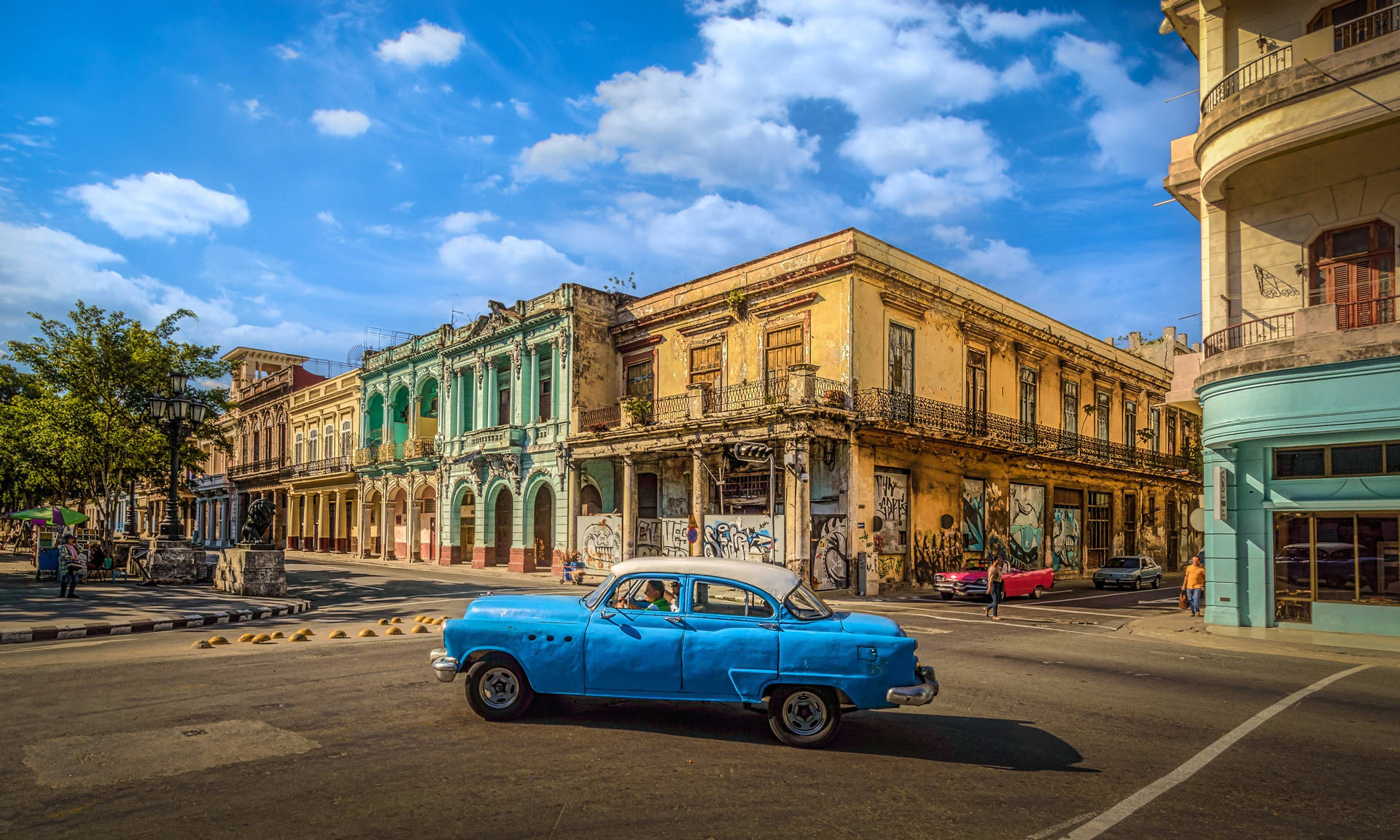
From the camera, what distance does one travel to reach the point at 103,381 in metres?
27.8

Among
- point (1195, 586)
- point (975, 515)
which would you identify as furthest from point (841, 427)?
point (1195, 586)

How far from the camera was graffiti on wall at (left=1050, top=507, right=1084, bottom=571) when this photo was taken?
33.9 meters

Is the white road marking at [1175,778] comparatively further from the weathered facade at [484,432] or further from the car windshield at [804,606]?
the weathered facade at [484,432]

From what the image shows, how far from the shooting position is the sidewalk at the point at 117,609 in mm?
13242

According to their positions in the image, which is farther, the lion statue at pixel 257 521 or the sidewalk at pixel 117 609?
the lion statue at pixel 257 521

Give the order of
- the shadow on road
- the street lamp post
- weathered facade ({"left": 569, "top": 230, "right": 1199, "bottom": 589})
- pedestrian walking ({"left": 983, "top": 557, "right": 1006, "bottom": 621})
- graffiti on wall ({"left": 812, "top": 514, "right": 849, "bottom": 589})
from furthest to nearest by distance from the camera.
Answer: weathered facade ({"left": 569, "top": 230, "right": 1199, "bottom": 589}) < graffiti on wall ({"left": 812, "top": 514, "right": 849, "bottom": 589}) < the street lamp post < pedestrian walking ({"left": 983, "top": 557, "right": 1006, "bottom": 621}) < the shadow on road

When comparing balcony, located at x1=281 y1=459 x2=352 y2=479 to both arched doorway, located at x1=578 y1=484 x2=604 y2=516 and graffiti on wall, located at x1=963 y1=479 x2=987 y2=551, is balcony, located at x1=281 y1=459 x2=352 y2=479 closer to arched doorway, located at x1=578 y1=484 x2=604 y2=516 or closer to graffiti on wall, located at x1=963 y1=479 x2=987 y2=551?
Answer: arched doorway, located at x1=578 y1=484 x2=604 y2=516

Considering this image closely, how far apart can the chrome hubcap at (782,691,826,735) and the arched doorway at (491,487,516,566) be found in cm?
3067

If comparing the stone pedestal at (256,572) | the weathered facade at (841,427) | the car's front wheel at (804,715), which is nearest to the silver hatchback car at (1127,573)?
the weathered facade at (841,427)

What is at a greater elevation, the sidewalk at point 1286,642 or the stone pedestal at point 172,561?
the stone pedestal at point 172,561

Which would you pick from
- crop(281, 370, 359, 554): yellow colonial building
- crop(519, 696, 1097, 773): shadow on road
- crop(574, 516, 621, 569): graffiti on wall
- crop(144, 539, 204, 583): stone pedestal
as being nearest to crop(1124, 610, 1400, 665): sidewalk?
crop(519, 696, 1097, 773): shadow on road

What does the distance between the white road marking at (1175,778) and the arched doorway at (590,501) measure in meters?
25.1

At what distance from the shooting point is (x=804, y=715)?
22.8 feet

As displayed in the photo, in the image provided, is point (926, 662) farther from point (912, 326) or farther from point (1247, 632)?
point (912, 326)
